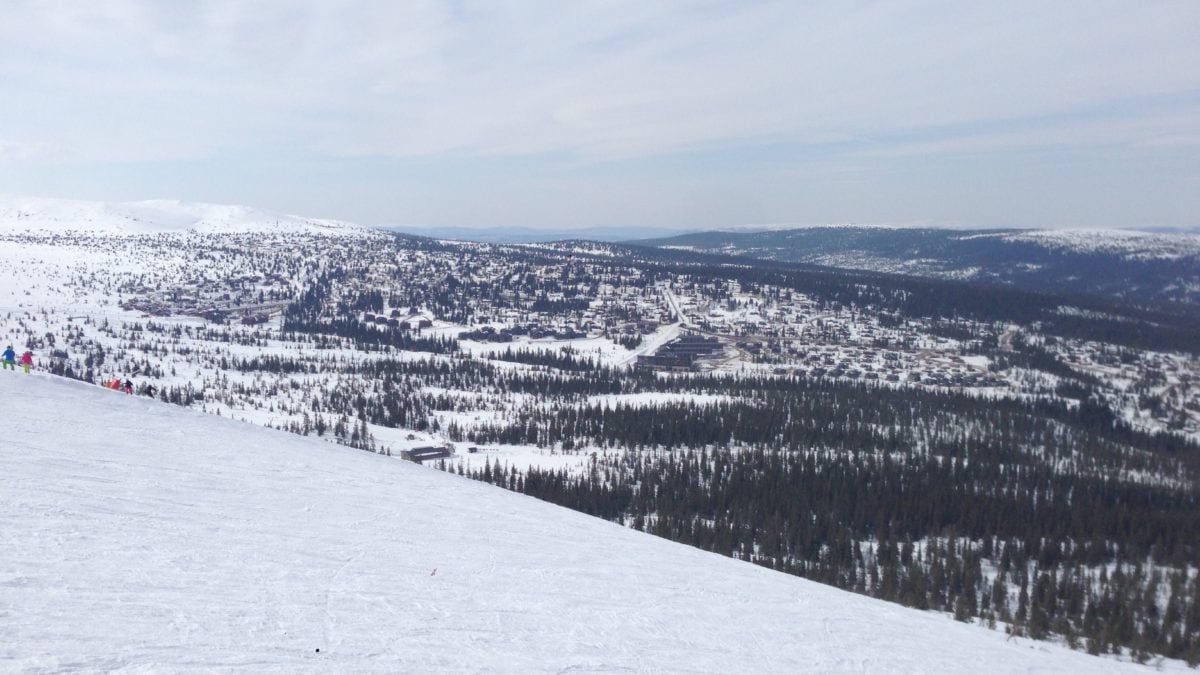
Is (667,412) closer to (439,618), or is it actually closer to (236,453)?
(236,453)

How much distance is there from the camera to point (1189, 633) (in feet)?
87.9

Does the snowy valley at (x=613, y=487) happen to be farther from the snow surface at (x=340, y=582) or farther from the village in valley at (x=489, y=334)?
the village in valley at (x=489, y=334)

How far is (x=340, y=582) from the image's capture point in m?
9.29

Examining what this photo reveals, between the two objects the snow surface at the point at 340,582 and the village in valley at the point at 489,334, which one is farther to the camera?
the village in valley at the point at 489,334

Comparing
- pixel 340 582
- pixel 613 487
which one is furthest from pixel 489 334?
pixel 340 582

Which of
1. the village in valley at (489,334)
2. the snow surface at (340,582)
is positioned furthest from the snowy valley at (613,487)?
the village in valley at (489,334)

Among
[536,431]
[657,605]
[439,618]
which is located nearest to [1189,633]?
[657,605]

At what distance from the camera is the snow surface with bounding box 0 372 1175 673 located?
7.12 metres

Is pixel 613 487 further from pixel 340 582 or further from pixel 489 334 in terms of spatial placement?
pixel 489 334

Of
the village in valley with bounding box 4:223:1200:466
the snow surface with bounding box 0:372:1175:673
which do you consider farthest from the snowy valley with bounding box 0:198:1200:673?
the village in valley with bounding box 4:223:1200:466

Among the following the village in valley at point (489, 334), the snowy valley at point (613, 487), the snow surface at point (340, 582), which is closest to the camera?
the snow surface at point (340, 582)

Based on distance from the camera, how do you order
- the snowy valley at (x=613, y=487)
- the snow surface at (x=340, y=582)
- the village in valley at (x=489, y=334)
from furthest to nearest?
the village in valley at (x=489, y=334), the snowy valley at (x=613, y=487), the snow surface at (x=340, y=582)

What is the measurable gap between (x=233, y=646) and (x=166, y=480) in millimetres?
6293

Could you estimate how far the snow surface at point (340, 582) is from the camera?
712 cm
